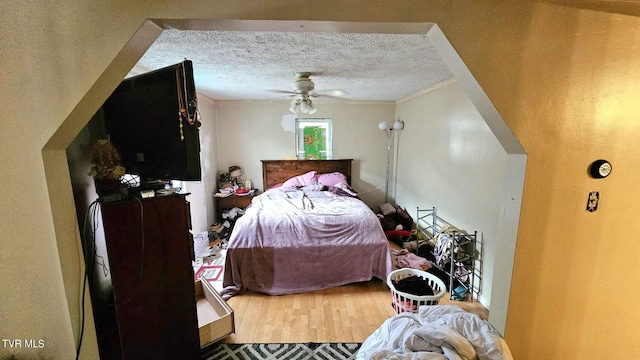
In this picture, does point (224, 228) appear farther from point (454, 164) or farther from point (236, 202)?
point (454, 164)

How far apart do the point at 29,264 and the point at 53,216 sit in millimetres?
255

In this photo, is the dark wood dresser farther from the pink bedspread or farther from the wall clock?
the wall clock

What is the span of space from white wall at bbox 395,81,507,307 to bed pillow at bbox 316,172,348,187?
107 centimetres

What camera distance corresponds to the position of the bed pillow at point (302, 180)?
433 cm

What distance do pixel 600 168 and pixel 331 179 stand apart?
341 centimetres

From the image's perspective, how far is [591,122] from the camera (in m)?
1.14

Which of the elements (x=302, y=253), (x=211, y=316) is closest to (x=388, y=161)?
(x=302, y=253)

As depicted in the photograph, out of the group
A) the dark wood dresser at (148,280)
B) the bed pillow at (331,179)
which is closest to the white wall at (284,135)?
the bed pillow at (331,179)

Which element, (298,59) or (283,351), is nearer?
(283,351)

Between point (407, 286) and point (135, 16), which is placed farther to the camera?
point (407, 286)

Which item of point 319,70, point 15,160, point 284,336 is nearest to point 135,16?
point 15,160

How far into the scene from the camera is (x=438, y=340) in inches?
42.6

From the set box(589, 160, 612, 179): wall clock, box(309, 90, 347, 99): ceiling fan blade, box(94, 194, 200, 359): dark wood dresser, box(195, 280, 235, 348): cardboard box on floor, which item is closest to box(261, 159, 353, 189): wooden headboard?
box(309, 90, 347, 99): ceiling fan blade

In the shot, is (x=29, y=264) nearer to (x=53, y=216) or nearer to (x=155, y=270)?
(x=53, y=216)
